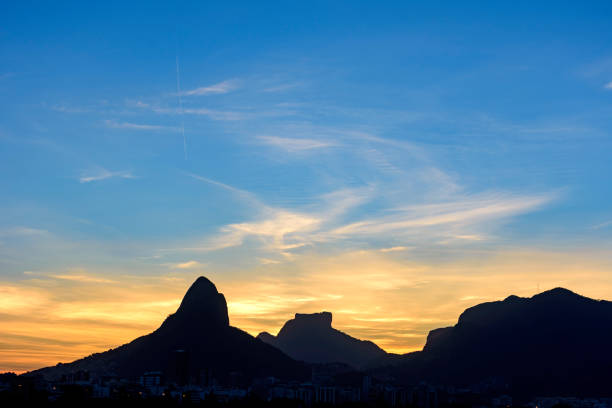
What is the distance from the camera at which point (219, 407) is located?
199625 millimetres

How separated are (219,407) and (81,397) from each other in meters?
39.1

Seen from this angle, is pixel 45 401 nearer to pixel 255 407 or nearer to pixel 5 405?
pixel 5 405

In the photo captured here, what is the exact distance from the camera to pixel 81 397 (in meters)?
196

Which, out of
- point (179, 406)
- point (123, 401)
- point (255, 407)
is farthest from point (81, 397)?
point (255, 407)

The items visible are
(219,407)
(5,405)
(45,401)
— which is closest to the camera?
(5,405)

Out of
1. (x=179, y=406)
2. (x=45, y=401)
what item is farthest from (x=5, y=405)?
(x=179, y=406)

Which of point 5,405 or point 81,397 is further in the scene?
point 81,397

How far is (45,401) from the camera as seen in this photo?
185m

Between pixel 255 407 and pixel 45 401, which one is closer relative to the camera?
pixel 45 401

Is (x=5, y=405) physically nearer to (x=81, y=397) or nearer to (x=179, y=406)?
(x=81, y=397)

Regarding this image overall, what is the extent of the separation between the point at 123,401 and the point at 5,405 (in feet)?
118

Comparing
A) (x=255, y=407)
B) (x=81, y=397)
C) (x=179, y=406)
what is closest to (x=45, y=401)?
(x=81, y=397)

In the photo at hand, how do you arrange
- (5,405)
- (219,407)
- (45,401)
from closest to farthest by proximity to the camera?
1. (5,405)
2. (45,401)
3. (219,407)

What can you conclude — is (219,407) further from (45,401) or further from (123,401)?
(45,401)
